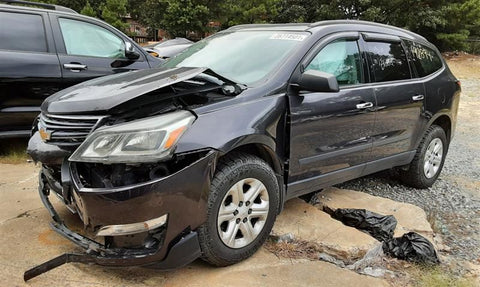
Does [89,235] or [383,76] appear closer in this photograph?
[89,235]

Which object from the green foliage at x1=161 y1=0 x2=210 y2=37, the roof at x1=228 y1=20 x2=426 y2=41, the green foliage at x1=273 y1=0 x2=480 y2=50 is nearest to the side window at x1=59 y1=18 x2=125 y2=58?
the roof at x1=228 y1=20 x2=426 y2=41

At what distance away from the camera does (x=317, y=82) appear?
9.65ft

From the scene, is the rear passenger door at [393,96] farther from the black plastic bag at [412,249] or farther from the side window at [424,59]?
the black plastic bag at [412,249]

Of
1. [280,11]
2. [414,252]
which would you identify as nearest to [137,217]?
[414,252]

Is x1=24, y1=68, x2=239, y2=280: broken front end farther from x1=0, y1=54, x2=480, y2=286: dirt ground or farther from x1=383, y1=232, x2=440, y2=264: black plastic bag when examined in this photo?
x1=383, y1=232, x2=440, y2=264: black plastic bag

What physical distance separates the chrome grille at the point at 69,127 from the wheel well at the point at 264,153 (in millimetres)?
924

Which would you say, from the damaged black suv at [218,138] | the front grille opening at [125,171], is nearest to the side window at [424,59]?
the damaged black suv at [218,138]

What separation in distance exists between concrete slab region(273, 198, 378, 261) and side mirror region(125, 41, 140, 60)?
2832 mm

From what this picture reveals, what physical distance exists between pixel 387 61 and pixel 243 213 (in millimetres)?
2319

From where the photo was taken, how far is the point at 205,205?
2.44m

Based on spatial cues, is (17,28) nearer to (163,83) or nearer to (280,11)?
(163,83)

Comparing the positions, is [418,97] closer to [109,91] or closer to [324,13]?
[109,91]

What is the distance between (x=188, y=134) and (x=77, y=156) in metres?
0.63

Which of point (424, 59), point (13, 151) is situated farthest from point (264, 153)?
point (13, 151)
